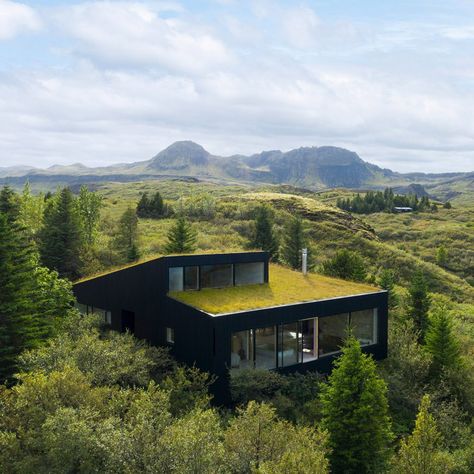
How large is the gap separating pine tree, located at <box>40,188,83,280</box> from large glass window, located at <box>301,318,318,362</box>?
27462 millimetres

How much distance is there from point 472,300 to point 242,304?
52.5 m

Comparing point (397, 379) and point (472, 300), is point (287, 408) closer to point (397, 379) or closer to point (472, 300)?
point (397, 379)

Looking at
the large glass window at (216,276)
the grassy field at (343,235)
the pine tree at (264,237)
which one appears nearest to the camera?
the large glass window at (216,276)

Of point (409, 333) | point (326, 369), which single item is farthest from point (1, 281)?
point (409, 333)

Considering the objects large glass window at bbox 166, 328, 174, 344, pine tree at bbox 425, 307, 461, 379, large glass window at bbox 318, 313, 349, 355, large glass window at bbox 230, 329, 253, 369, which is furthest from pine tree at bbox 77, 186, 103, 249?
pine tree at bbox 425, 307, 461, 379

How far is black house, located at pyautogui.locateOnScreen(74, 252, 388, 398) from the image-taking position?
26.4 m

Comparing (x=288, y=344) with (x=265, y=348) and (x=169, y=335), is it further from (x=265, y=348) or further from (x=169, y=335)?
(x=169, y=335)

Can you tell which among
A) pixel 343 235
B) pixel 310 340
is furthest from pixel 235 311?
pixel 343 235

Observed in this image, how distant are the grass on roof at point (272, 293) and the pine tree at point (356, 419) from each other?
20.5ft

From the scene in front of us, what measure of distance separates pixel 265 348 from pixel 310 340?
3.33 metres

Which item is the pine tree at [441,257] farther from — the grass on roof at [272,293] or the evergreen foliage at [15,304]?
the evergreen foliage at [15,304]

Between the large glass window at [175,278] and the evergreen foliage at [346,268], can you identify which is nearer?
the large glass window at [175,278]

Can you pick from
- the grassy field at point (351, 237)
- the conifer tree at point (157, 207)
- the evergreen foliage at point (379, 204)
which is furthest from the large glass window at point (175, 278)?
the evergreen foliage at point (379, 204)

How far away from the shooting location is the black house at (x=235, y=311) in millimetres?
26391
